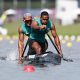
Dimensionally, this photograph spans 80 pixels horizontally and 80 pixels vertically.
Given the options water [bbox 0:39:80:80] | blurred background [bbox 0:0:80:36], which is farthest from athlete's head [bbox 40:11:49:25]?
blurred background [bbox 0:0:80:36]

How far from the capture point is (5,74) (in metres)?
15.9

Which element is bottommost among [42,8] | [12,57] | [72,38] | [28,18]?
[42,8]

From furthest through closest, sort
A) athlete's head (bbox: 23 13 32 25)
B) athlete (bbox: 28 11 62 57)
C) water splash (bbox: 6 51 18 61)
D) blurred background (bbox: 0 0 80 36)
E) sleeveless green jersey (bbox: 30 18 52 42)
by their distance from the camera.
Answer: blurred background (bbox: 0 0 80 36)
water splash (bbox: 6 51 18 61)
sleeveless green jersey (bbox: 30 18 52 42)
athlete's head (bbox: 23 13 32 25)
athlete (bbox: 28 11 62 57)

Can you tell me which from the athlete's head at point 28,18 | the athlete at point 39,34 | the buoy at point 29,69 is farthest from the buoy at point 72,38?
the buoy at point 29,69

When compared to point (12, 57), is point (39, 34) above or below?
above

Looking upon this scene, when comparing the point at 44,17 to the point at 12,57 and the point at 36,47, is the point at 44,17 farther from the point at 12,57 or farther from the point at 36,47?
the point at 12,57

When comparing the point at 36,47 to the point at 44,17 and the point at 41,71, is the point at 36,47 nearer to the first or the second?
the point at 44,17

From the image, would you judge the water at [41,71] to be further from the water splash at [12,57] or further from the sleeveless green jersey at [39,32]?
the sleeveless green jersey at [39,32]

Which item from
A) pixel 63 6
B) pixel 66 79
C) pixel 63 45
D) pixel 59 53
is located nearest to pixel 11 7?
pixel 63 6

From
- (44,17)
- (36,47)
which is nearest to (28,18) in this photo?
(44,17)

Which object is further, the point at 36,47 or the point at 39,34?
the point at 39,34

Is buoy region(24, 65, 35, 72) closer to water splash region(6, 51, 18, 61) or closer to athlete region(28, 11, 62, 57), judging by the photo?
athlete region(28, 11, 62, 57)

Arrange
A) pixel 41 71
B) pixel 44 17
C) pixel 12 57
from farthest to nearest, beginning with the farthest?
pixel 12 57 → pixel 44 17 → pixel 41 71

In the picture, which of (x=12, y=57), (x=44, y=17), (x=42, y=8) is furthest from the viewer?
(x=42, y=8)
